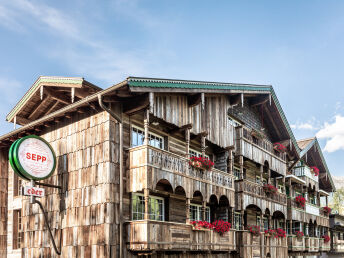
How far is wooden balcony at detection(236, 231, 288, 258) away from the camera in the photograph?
2433 centimetres

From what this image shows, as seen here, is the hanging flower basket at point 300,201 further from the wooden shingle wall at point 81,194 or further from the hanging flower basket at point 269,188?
the wooden shingle wall at point 81,194

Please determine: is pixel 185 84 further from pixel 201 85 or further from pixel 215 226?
pixel 215 226

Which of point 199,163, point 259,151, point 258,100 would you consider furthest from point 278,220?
point 199,163

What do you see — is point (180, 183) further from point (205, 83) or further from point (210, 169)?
point (205, 83)

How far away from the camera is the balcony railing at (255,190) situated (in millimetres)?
25578

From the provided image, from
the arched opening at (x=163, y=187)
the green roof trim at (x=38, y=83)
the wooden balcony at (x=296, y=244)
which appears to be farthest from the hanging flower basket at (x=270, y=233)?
the green roof trim at (x=38, y=83)

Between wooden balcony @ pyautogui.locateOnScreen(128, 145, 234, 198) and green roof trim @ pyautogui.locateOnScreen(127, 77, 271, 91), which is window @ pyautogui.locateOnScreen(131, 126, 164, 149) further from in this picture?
green roof trim @ pyautogui.locateOnScreen(127, 77, 271, 91)

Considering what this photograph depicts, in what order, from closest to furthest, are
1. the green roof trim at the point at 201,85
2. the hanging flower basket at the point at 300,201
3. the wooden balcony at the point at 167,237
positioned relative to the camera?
the wooden balcony at the point at 167,237
the green roof trim at the point at 201,85
the hanging flower basket at the point at 300,201

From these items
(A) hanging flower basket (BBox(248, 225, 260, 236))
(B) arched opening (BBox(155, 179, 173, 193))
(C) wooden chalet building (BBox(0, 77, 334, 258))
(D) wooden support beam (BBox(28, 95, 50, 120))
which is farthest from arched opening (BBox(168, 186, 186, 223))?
(D) wooden support beam (BBox(28, 95, 50, 120))

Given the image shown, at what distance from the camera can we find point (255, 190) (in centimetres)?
2712

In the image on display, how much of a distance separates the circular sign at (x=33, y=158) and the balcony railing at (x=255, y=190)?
1140 centimetres

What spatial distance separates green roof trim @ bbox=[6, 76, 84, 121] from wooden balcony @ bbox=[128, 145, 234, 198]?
4.66m

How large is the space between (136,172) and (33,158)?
4.54 metres

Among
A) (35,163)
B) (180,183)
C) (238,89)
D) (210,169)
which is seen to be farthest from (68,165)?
(238,89)
